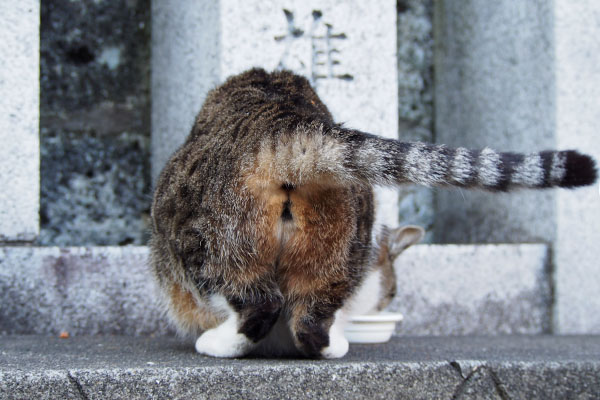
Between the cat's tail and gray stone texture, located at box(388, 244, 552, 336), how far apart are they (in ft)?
4.95

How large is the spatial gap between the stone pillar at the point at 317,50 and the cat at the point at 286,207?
0.88 meters

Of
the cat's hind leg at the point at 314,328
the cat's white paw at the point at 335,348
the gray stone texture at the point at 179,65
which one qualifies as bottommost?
the cat's white paw at the point at 335,348

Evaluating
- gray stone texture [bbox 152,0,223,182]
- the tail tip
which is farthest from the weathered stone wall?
the tail tip

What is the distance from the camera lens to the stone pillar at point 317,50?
337cm

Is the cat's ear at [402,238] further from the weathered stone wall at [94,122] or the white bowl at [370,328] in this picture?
the weathered stone wall at [94,122]

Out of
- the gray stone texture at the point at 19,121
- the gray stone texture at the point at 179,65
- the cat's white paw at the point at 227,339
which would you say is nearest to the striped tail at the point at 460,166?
the cat's white paw at the point at 227,339

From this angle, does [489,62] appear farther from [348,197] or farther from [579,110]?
[348,197]

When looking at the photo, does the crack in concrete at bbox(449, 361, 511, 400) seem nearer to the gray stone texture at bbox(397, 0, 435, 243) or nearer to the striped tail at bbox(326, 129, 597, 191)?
the striped tail at bbox(326, 129, 597, 191)

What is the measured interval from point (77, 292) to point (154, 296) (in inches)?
14.0

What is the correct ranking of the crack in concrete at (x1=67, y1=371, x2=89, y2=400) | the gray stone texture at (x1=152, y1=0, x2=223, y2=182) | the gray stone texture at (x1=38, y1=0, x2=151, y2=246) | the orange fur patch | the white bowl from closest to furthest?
the crack in concrete at (x1=67, y1=371, x2=89, y2=400), the orange fur patch, the white bowl, the gray stone texture at (x1=152, y1=0, x2=223, y2=182), the gray stone texture at (x1=38, y1=0, x2=151, y2=246)

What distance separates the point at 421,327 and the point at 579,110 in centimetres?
133

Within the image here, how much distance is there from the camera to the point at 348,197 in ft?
7.53

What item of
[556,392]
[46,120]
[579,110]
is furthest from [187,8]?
[556,392]

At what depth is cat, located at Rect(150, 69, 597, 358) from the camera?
2.06 meters
